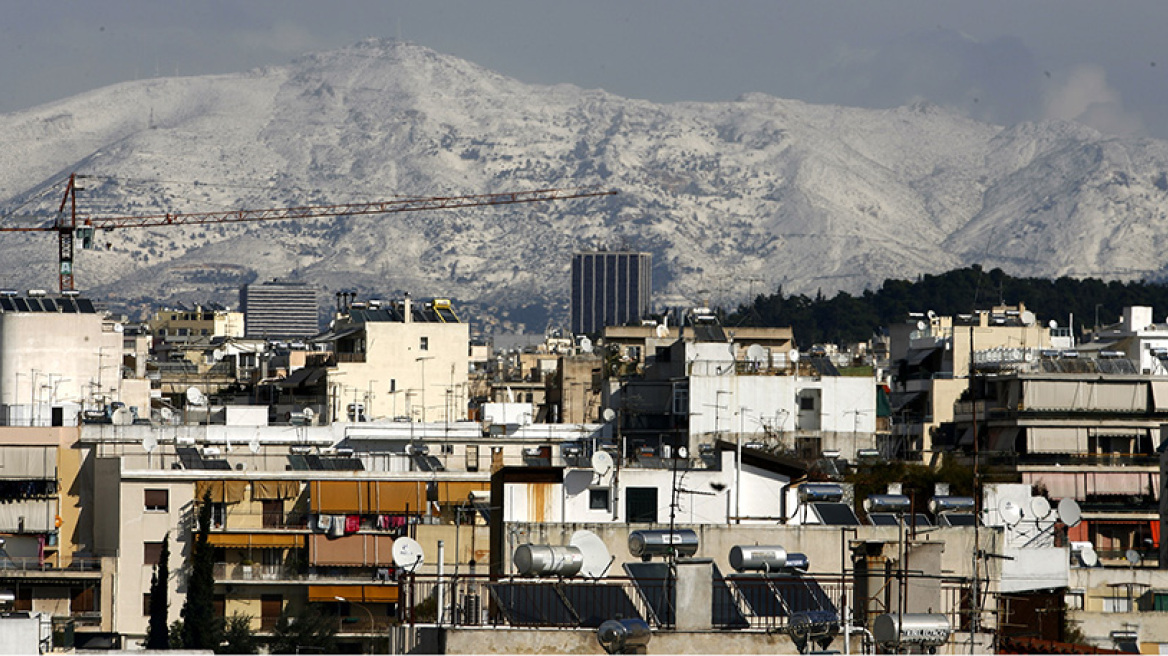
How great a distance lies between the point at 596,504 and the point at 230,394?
63703 mm

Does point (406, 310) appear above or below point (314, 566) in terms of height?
above

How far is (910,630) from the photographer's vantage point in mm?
21031

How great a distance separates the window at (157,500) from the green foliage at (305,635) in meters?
3.85

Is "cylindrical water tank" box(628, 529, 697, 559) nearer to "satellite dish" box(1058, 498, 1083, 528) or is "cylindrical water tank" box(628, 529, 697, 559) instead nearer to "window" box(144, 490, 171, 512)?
"satellite dish" box(1058, 498, 1083, 528)

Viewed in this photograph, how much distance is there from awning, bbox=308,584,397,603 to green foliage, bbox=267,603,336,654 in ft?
2.35

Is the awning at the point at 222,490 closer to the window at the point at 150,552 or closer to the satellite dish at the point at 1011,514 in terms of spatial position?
the window at the point at 150,552

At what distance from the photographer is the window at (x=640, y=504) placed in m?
30.7

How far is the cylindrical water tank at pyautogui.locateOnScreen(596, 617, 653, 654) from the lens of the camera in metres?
19.9

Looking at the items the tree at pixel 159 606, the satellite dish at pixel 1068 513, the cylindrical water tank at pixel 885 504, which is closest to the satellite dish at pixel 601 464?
the cylindrical water tank at pixel 885 504

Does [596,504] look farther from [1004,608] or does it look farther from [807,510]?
[1004,608]

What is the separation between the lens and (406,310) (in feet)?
286

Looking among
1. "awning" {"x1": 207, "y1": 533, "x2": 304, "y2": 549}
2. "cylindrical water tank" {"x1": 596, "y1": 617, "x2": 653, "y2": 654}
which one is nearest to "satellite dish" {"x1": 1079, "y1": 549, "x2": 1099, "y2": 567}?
"cylindrical water tank" {"x1": 596, "y1": 617, "x2": 653, "y2": 654}

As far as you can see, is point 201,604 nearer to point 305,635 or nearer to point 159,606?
point 159,606

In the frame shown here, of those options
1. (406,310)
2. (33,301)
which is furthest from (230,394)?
(33,301)
